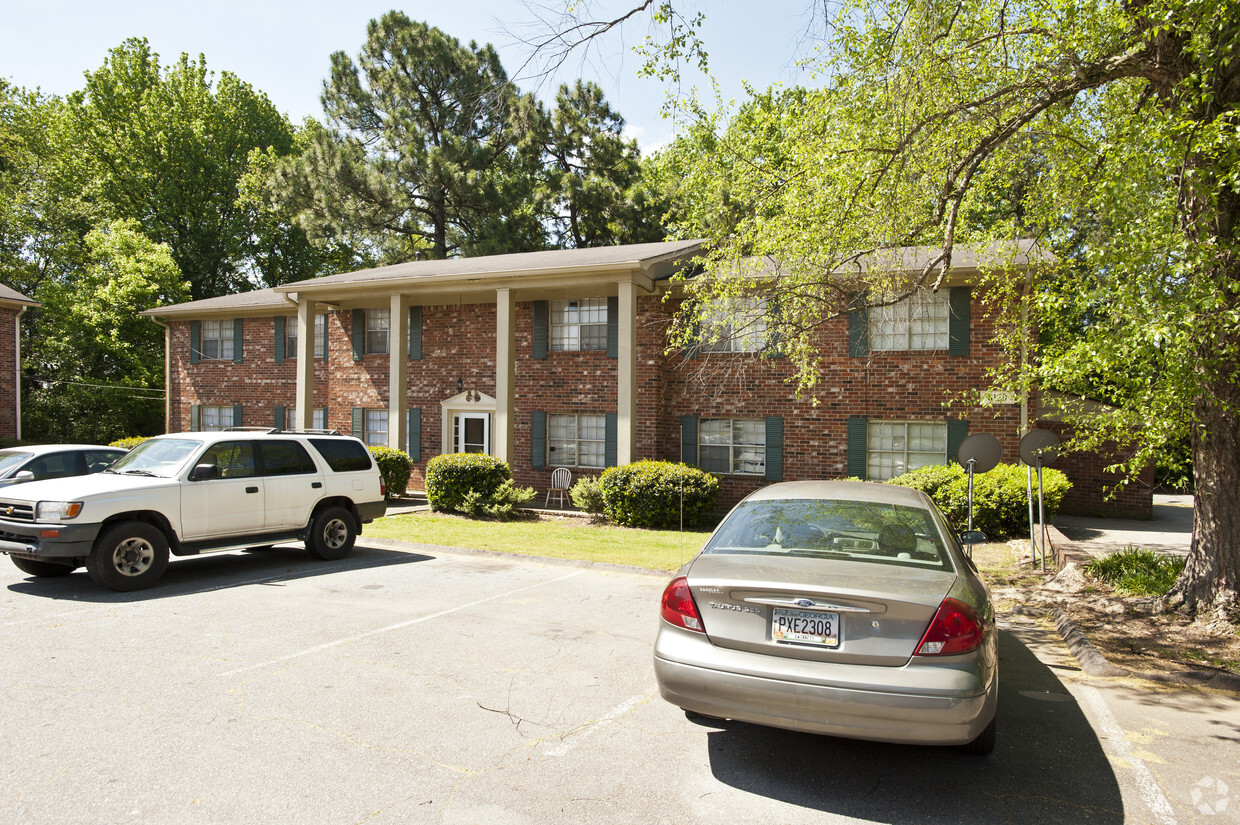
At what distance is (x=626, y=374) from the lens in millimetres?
15141

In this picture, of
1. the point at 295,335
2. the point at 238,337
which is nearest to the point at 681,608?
the point at 295,335

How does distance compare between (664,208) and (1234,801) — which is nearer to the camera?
(1234,801)

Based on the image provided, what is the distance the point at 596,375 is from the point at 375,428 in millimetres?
6607

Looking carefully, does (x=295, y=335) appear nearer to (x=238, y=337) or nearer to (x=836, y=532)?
(x=238, y=337)

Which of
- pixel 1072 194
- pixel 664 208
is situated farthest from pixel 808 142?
pixel 664 208

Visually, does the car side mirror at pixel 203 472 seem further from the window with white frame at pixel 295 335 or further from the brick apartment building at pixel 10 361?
the brick apartment building at pixel 10 361

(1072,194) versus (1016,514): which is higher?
(1072,194)

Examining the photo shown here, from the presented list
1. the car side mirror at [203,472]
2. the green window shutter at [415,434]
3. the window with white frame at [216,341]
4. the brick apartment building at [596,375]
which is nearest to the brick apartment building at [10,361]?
the window with white frame at [216,341]

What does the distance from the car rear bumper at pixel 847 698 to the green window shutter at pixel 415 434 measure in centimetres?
1596

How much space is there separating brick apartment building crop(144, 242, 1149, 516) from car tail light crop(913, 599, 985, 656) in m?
9.21

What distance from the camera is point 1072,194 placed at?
8.71 m

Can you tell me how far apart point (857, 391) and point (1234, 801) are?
1203 centimetres

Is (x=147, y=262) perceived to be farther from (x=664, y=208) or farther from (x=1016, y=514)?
(x=1016, y=514)

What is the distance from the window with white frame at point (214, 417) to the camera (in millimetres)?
22469
